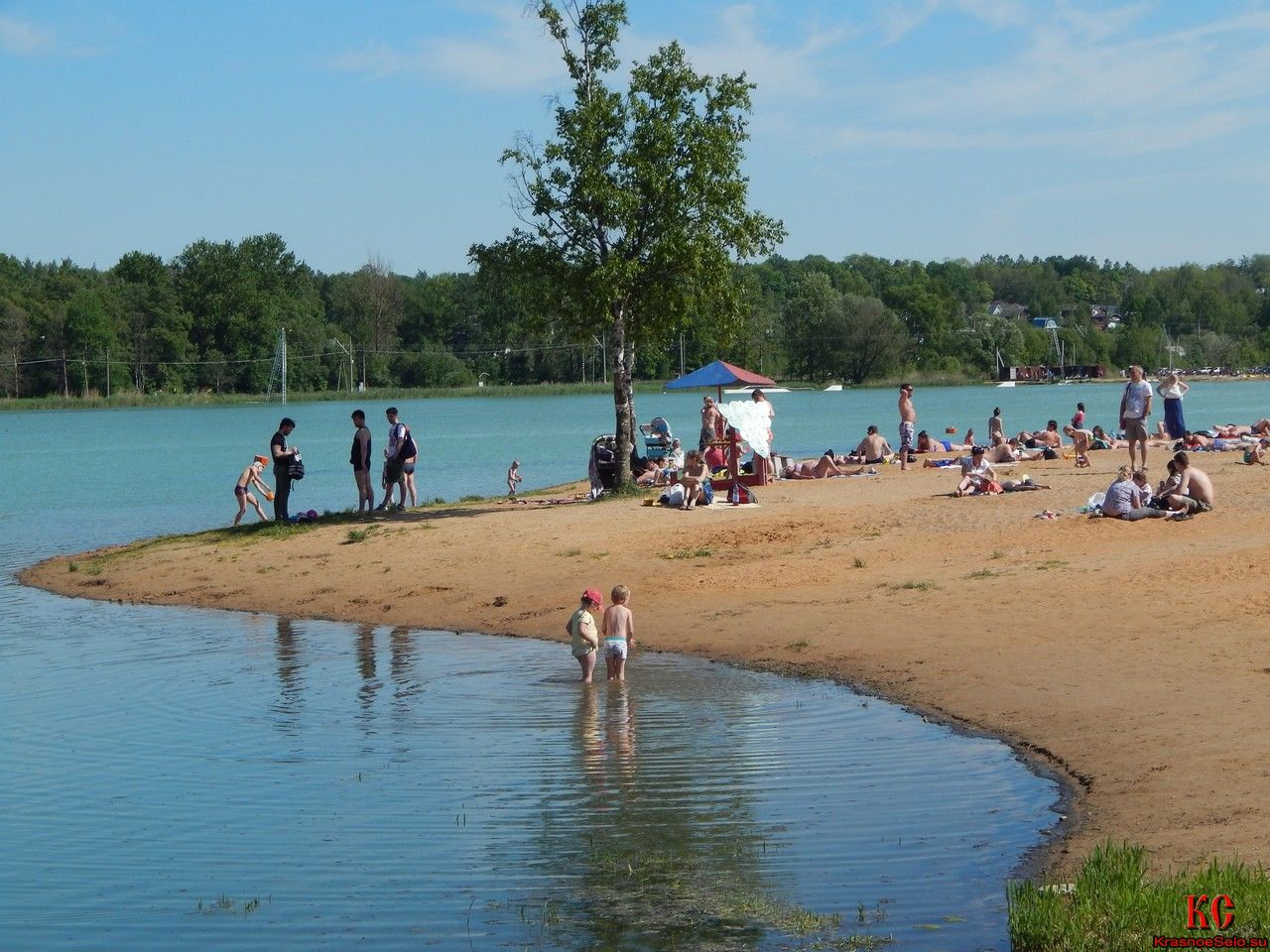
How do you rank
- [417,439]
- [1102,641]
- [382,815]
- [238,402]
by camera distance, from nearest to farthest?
[382,815], [1102,641], [417,439], [238,402]

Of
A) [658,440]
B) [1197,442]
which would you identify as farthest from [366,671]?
[1197,442]

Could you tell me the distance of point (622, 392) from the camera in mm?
23656

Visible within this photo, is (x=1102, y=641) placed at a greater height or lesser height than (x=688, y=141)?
lesser

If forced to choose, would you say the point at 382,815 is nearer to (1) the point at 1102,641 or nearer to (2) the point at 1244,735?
(2) the point at 1244,735

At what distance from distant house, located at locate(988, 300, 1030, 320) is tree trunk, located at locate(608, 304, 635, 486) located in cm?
16151

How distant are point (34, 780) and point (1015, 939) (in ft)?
22.4

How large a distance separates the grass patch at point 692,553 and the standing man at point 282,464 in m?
6.56

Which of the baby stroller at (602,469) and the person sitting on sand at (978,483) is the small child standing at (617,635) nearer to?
the person sitting on sand at (978,483)

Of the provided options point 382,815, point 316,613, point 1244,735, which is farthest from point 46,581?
point 1244,735

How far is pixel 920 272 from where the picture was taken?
180 meters

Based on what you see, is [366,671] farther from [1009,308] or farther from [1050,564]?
[1009,308]

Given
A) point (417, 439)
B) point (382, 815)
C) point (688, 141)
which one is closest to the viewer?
point (382, 815)

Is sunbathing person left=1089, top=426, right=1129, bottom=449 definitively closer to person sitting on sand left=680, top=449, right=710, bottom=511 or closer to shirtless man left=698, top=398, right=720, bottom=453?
shirtless man left=698, top=398, right=720, bottom=453

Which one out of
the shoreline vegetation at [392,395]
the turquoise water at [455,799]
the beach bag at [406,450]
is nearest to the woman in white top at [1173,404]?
the beach bag at [406,450]
